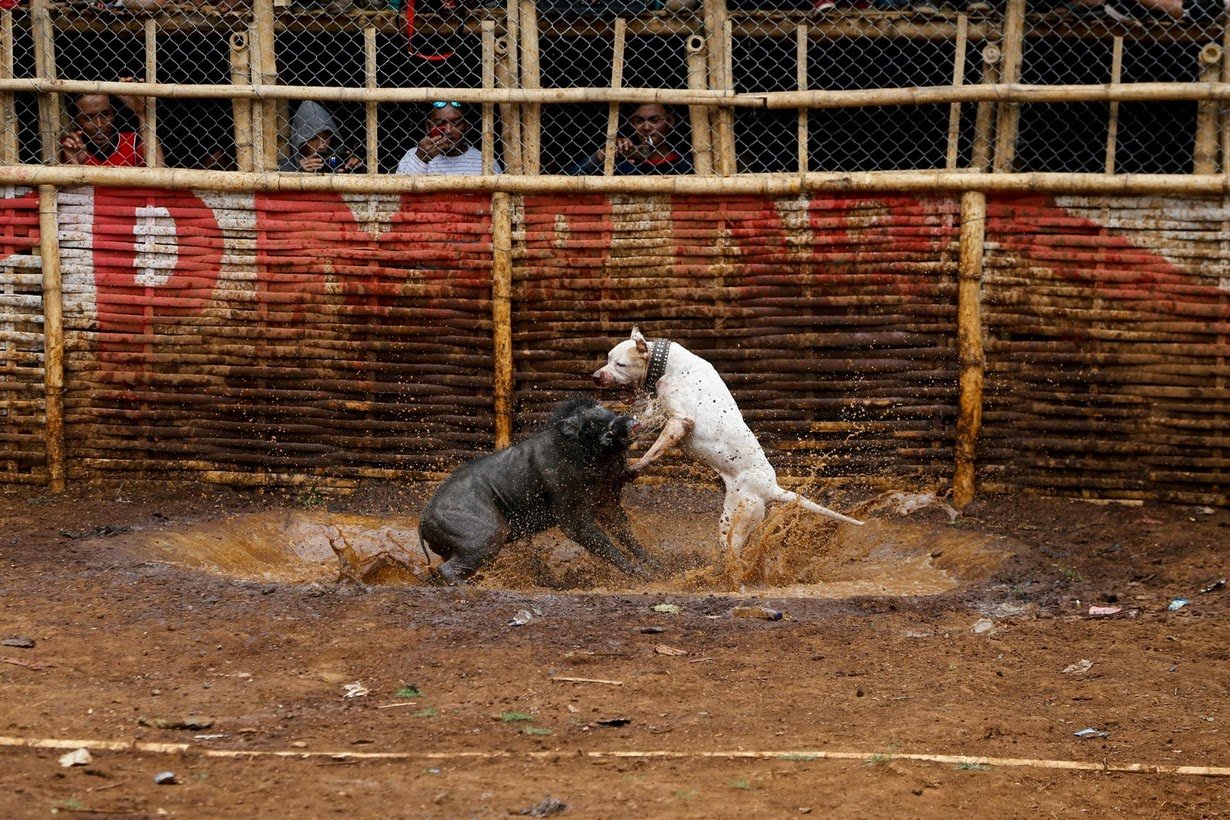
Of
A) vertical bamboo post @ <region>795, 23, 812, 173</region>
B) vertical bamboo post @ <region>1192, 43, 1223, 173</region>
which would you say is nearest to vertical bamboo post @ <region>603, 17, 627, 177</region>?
vertical bamboo post @ <region>795, 23, 812, 173</region>

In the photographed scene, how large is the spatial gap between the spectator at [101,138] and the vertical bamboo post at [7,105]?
0.98 feet

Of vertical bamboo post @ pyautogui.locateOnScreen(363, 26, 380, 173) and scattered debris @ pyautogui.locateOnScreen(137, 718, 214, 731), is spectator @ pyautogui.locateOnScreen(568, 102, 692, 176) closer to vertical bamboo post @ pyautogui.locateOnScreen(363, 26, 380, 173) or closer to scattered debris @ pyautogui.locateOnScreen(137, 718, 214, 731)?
vertical bamboo post @ pyautogui.locateOnScreen(363, 26, 380, 173)

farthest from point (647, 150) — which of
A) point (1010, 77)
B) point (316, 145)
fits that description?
point (1010, 77)

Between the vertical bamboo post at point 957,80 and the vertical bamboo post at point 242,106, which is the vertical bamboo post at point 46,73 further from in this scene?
the vertical bamboo post at point 957,80

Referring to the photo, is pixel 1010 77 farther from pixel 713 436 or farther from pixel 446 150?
pixel 446 150

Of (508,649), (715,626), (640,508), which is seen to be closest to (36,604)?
(508,649)

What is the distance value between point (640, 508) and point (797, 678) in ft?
11.4

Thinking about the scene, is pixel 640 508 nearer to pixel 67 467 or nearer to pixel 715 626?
pixel 715 626

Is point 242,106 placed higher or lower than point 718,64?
lower

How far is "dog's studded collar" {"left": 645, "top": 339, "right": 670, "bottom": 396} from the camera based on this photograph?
7941mm

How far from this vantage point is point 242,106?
9273 millimetres

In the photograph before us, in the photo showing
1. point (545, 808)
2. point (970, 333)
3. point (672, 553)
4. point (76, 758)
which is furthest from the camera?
point (970, 333)

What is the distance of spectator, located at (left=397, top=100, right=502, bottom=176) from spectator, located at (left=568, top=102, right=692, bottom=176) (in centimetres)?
71

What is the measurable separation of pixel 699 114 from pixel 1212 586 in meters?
4.14
